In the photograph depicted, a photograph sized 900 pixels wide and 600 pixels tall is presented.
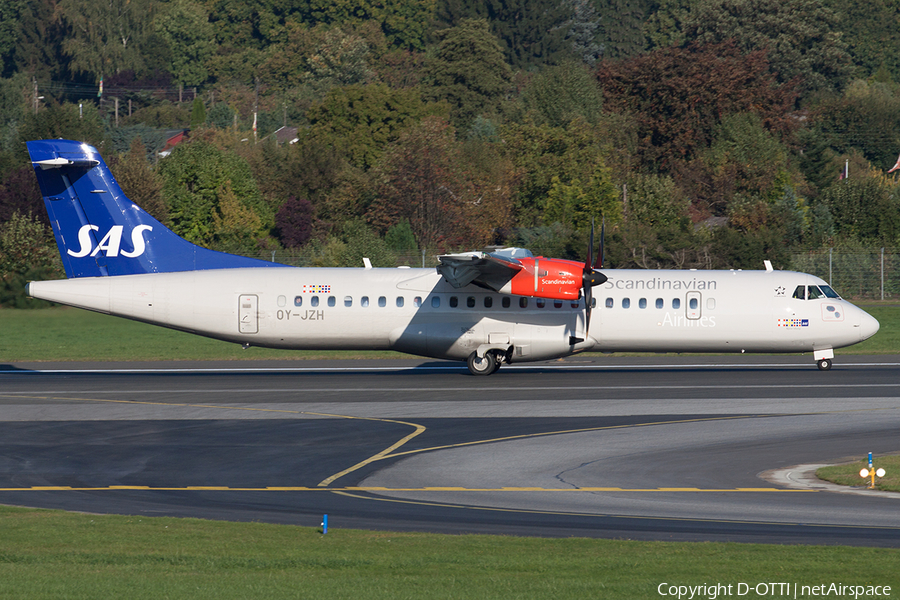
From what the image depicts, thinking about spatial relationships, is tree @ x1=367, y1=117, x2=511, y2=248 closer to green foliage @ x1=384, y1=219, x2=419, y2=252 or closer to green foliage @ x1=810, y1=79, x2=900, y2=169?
green foliage @ x1=384, y1=219, x2=419, y2=252

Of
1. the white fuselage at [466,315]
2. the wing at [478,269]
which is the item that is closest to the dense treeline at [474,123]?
the white fuselage at [466,315]

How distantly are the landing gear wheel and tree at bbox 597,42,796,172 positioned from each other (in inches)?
2221

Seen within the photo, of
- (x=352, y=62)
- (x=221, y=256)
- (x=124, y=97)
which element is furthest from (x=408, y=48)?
(x=221, y=256)

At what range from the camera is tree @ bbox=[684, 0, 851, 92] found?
11381 cm

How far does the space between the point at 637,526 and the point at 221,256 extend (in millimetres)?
22100

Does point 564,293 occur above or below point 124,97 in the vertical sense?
below

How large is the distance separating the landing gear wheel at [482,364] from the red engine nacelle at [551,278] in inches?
122

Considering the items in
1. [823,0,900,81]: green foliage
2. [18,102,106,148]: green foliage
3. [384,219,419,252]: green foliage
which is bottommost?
[384,219,419,252]: green foliage

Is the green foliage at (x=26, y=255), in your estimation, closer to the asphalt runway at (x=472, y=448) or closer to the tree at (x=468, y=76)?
the asphalt runway at (x=472, y=448)

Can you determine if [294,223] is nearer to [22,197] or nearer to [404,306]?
[22,197]

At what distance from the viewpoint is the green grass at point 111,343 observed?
37500mm

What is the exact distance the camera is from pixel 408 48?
5807 inches

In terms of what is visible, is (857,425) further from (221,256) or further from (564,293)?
(221,256)

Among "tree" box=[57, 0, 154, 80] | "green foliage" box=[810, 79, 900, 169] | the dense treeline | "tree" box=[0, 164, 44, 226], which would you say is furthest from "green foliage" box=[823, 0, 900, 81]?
"tree" box=[0, 164, 44, 226]
